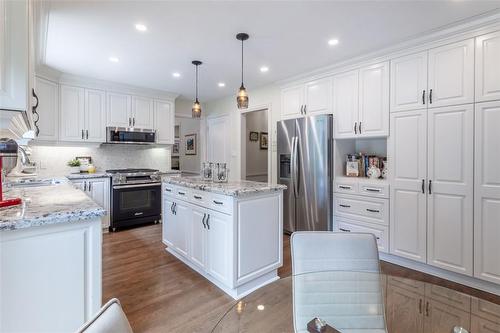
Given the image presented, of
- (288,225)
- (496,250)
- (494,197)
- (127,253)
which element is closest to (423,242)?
(496,250)

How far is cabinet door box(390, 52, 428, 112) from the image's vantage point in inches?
105

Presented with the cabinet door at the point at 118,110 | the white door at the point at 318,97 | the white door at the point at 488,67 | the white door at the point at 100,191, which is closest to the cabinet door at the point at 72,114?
the cabinet door at the point at 118,110

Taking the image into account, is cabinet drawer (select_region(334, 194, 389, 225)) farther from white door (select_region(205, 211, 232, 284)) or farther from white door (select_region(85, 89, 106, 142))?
white door (select_region(85, 89, 106, 142))

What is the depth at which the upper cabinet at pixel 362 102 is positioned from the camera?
2.99 m

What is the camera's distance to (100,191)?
4.04 m

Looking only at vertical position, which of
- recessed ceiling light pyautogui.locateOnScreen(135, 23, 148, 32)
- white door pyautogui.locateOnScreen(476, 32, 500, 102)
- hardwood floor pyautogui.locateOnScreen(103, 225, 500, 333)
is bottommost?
hardwood floor pyautogui.locateOnScreen(103, 225, 500, 333)

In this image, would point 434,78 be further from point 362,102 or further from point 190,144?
point 190,144

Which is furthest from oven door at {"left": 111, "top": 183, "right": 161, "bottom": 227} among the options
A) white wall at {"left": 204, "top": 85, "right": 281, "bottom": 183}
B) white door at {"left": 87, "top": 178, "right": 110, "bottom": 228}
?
white wall at {"left": 204, "top": 85, "right": 281, "bottom": 183}

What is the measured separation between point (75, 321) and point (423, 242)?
9.99ft

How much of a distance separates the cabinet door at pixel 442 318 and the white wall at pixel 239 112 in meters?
3.03

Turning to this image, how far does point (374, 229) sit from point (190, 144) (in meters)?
5.02

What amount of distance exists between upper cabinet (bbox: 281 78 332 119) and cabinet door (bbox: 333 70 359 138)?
4.2 inches

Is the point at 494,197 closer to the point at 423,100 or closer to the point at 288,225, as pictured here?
the point at 423,100

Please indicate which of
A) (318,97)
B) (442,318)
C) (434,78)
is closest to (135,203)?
(318,97)
